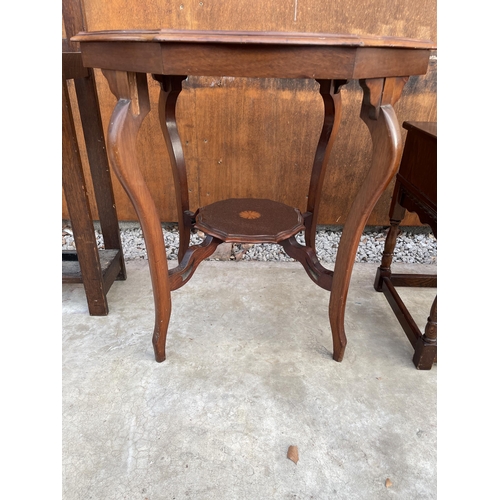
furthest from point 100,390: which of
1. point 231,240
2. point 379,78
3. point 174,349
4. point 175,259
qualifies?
point 379,78

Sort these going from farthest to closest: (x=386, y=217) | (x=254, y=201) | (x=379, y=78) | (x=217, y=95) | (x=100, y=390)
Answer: (x=386, y=217) → (x=217, y=95) → (x=254, y=201) → (x=100, y=390) → (x=379, y=78)

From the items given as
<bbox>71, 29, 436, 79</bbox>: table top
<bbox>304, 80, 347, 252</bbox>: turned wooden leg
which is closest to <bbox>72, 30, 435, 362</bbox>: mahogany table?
<bbox>71, 29, 436, 79</bbox>: table top

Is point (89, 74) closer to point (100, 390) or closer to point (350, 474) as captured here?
point (100, 390)

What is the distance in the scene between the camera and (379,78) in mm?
1030

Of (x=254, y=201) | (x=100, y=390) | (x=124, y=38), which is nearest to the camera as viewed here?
(x=124, y=38)

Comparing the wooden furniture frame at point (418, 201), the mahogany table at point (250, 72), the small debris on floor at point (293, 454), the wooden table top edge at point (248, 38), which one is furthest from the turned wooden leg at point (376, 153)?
the small debris on floor at point (293, 454)

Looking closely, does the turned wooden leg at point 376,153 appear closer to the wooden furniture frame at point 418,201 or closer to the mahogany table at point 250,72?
the mahogany table at point 250,72

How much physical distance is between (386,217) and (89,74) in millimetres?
1918

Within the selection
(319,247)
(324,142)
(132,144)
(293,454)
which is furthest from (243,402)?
(319,247)

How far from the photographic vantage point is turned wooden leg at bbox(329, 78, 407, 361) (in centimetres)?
106

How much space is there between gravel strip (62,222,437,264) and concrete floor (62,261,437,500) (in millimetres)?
418

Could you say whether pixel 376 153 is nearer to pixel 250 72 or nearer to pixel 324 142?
pixel 250 72

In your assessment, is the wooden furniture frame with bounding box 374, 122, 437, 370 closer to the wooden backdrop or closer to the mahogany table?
the mahogany table

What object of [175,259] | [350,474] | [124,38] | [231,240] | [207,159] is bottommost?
[350,474]
